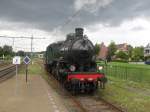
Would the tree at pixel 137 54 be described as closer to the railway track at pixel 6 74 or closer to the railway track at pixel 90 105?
the railway track at pixel 6 74

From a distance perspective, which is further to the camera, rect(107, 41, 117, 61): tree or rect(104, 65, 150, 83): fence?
rect(107, 41, 117, 61): tree

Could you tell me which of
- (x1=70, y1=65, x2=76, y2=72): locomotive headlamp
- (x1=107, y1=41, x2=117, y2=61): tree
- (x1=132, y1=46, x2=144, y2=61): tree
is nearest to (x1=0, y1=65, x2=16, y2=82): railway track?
(x1=70, y1=65, x2=76, y2=72): locomotive headlamp

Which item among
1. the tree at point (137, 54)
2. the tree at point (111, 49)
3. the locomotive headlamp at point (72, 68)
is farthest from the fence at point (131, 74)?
the tree at point (137, 54)

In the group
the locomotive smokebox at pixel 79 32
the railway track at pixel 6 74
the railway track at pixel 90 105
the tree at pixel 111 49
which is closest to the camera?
the railway track at pixel 90 105

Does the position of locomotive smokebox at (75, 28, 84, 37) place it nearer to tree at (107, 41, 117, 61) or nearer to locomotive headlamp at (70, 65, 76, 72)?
locomotive headlamp at (70, 65, 76, 72)

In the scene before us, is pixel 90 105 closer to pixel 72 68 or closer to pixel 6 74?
pixel 72 68

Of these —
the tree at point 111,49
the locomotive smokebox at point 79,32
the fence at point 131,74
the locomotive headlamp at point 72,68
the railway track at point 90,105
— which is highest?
the tree at point 111,49

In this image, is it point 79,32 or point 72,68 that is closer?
point 72,68

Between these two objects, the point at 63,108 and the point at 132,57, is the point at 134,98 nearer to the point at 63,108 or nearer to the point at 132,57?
the point at 63,108

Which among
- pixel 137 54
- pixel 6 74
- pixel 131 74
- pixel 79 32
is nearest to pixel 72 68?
pixel 79 32

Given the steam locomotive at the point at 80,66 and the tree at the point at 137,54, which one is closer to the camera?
the steam locomotive at the point at 80,66

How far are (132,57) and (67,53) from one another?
99.0 meters

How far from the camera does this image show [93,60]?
1756 cm

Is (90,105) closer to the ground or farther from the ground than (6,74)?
closer to the ground
